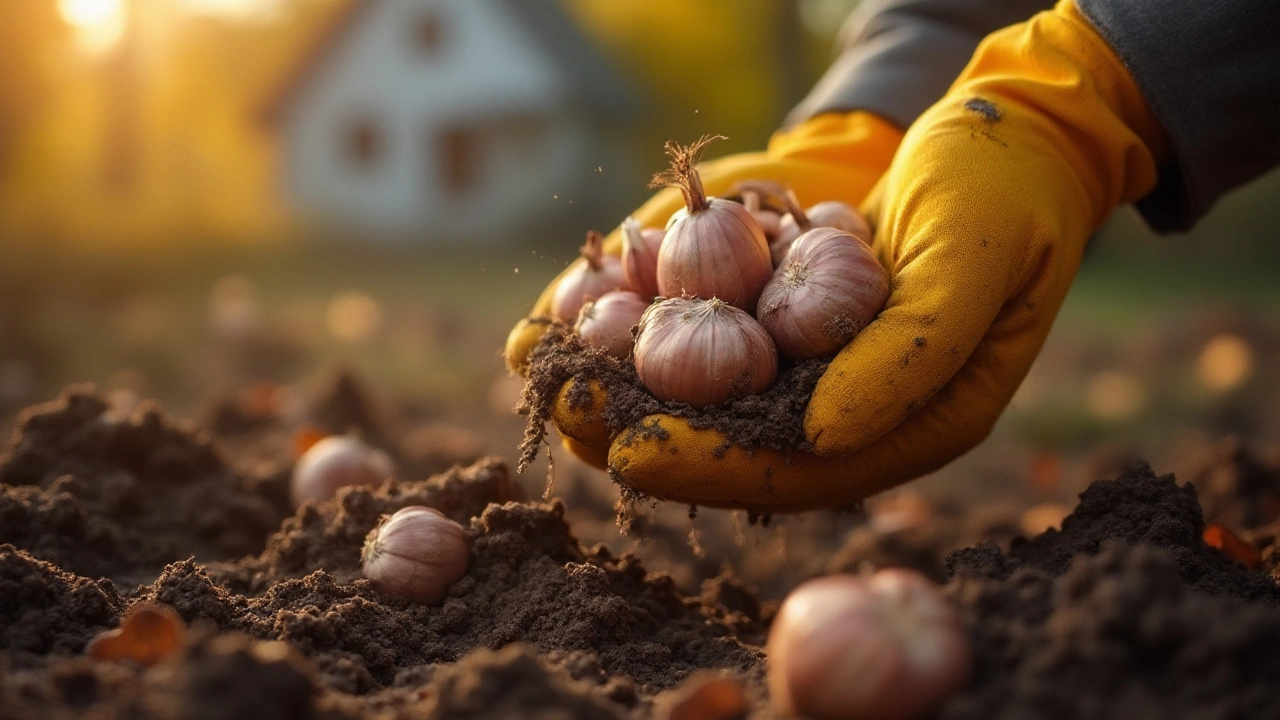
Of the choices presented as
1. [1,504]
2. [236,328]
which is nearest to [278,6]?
[236,328]

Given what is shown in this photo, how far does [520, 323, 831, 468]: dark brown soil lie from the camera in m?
2.74

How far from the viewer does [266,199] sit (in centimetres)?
2548

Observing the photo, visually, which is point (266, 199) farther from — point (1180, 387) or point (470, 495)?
point (470, 495)

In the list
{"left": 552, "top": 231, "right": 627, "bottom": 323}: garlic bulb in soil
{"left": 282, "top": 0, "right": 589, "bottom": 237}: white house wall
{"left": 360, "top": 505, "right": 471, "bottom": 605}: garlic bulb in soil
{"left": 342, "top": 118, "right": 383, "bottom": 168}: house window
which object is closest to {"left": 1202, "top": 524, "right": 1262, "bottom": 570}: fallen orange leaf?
{"left": 552, "top": 231, "right": 627, "bottom": 323}: garlic bulb in soil

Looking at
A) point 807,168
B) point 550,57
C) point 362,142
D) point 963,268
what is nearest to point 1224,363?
point 807,168

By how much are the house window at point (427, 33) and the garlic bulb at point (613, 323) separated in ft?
72.7

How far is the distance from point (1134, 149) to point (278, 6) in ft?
93.2

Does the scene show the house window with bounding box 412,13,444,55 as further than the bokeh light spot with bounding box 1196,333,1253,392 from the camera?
Yes

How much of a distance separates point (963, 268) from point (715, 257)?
0.68 meters

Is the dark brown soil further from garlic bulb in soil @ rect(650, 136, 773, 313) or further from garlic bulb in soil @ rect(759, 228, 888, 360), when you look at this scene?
garlic bulb in soil @ rect(650, 136, 773, 313)

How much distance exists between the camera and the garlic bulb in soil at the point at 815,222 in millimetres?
3264

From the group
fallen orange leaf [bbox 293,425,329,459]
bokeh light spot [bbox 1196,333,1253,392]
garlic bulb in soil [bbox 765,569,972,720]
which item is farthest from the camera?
bokeh light spot [bbox 1196,333,1253,392]

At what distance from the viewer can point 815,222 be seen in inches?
131

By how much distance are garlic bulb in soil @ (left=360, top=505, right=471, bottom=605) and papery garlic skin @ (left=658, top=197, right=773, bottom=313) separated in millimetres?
932
